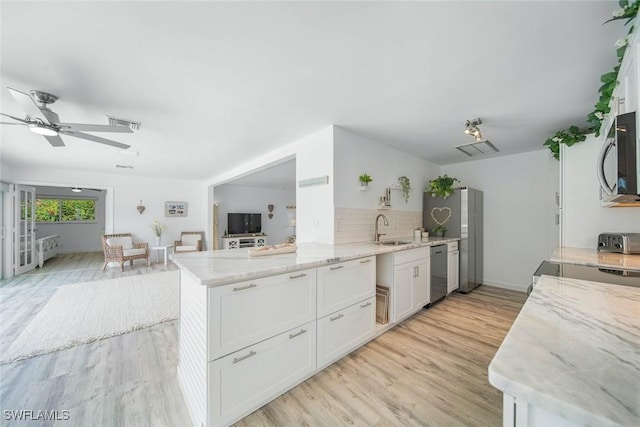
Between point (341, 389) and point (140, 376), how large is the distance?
5.26 ft

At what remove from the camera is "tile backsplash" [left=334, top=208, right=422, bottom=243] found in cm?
297

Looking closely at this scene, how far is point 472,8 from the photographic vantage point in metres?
1.27

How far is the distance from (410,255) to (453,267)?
1432 mm

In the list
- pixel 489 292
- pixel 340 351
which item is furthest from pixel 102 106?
pixel 489 292

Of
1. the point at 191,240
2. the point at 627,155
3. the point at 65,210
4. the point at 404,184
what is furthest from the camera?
the point at 65,210

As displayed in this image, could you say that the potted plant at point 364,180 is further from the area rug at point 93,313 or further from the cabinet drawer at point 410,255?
the area rug at point 93,313

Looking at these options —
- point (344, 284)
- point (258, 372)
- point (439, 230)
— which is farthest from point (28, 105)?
point (439, 230)

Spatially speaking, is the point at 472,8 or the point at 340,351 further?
the point at 340,351

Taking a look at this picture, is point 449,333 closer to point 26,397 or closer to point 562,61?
point 562,61

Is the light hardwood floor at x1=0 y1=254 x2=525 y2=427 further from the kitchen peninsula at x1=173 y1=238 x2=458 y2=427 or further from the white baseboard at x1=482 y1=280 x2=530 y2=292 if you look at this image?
the white baseboard at x1=482 y1=280 x2=530 y2=292

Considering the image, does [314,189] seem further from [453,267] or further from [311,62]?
[453,267]

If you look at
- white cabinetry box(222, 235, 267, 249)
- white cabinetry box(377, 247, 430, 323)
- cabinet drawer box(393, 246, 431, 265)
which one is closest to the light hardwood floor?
white cabinetry box(377, 247, 430, 323)

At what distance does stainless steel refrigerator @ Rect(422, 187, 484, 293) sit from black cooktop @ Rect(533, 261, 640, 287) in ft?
7.59

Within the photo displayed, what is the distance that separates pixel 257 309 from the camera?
5.03 ft
